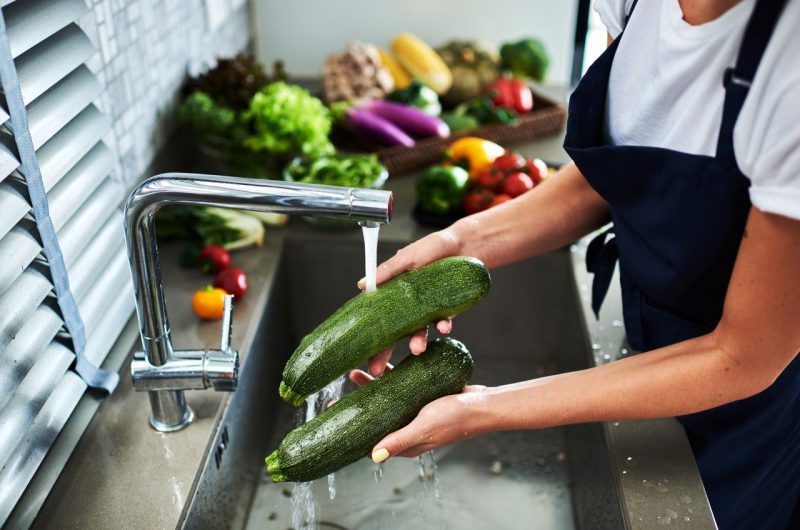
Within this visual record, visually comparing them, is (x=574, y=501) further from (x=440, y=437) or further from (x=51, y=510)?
(x=51, y=510)

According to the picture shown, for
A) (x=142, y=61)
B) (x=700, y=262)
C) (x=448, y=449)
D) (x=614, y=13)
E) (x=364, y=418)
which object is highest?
(x=614, y=13)

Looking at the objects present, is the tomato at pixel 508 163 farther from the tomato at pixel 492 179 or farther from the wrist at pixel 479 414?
the wrist at pixel 479 414

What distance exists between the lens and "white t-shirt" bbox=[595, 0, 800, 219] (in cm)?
88

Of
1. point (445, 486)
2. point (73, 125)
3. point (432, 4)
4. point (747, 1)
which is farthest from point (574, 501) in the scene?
point (432, 4)

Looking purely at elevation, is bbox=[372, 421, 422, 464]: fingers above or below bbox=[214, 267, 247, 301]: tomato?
above

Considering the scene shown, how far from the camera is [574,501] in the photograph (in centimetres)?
152

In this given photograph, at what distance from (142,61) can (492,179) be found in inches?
33.6

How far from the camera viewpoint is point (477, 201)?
1.90 meters

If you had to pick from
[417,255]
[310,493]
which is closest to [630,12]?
[417,255]

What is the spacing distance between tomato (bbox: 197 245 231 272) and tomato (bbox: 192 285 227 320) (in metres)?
0.13

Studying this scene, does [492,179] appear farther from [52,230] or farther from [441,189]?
[52,230]

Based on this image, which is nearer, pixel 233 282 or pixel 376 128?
pixel 233 282

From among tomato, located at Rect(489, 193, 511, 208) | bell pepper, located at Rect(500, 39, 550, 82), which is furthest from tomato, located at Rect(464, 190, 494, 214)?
bell pepper, located at Rect(500, 39, 550, 82)

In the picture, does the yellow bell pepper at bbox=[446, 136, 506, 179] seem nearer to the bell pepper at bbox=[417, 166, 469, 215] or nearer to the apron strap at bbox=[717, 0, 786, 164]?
the bell pepper at bbox=[417, 166, 469, 215]
